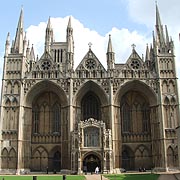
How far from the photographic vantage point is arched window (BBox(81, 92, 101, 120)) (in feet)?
171

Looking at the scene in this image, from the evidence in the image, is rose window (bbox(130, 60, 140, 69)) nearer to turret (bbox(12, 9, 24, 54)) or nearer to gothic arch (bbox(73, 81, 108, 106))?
gothic arch (bbox(73, 81, 108, 106))

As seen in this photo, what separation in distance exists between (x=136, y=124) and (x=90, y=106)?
9008 millimetres

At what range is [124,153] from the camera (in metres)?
51.0

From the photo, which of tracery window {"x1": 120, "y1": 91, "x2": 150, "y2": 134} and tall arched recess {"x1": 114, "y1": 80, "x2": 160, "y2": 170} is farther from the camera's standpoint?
tracery window {"x1": 120, "y1": 91, "x2": 150, "y2": 134}

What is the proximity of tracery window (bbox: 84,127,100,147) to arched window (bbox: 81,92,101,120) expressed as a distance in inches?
204

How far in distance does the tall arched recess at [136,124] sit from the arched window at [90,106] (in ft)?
13.9

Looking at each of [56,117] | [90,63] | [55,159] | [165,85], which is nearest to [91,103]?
[56,117]

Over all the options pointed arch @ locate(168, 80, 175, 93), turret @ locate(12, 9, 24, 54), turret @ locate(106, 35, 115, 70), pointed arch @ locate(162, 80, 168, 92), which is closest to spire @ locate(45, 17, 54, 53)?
turret @ locate(12, 9, 24, 54)

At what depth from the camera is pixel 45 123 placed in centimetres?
5219

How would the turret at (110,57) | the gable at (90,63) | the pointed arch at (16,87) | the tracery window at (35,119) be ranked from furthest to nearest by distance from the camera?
the tracery window at (35,119)
the gable at (90,63)
the turret at (110,57)
the pointed arch at (16,87)

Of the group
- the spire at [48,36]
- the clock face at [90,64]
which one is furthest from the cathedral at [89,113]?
the spire at [48,36]

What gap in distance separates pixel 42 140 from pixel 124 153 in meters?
14.8

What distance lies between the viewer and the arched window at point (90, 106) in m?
52.2

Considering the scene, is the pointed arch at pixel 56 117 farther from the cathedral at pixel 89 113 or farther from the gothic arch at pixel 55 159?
the gothic arch at pixel 55 159
